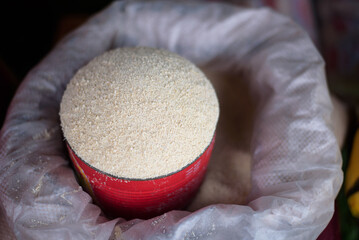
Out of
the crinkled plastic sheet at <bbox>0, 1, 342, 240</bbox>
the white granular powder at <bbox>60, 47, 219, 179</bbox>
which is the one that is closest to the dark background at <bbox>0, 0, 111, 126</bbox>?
the crinkled plastic sheet at <bbox>0, 1, 342, 240</bbox>

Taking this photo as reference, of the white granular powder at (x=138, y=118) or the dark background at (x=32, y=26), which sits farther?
the dark background at (x=32, y=26)

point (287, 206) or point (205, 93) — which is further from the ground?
point (205, 93)

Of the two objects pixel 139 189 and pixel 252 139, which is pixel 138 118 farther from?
pixel 252 139

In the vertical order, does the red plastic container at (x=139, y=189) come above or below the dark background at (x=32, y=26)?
below

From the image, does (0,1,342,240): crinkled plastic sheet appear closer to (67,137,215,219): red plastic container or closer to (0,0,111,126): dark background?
(67,137,215,219): red plastic container

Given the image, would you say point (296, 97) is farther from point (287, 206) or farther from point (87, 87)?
point (87, 87)

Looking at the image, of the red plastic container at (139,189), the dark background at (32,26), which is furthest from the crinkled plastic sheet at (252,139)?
the dark background at (32,26)

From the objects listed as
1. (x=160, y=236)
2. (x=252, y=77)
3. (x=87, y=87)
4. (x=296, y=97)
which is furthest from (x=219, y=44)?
(x=160, y=236)

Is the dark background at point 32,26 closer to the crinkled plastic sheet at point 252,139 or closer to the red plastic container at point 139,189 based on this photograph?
the crinkled plastic sheet at point 252,139
